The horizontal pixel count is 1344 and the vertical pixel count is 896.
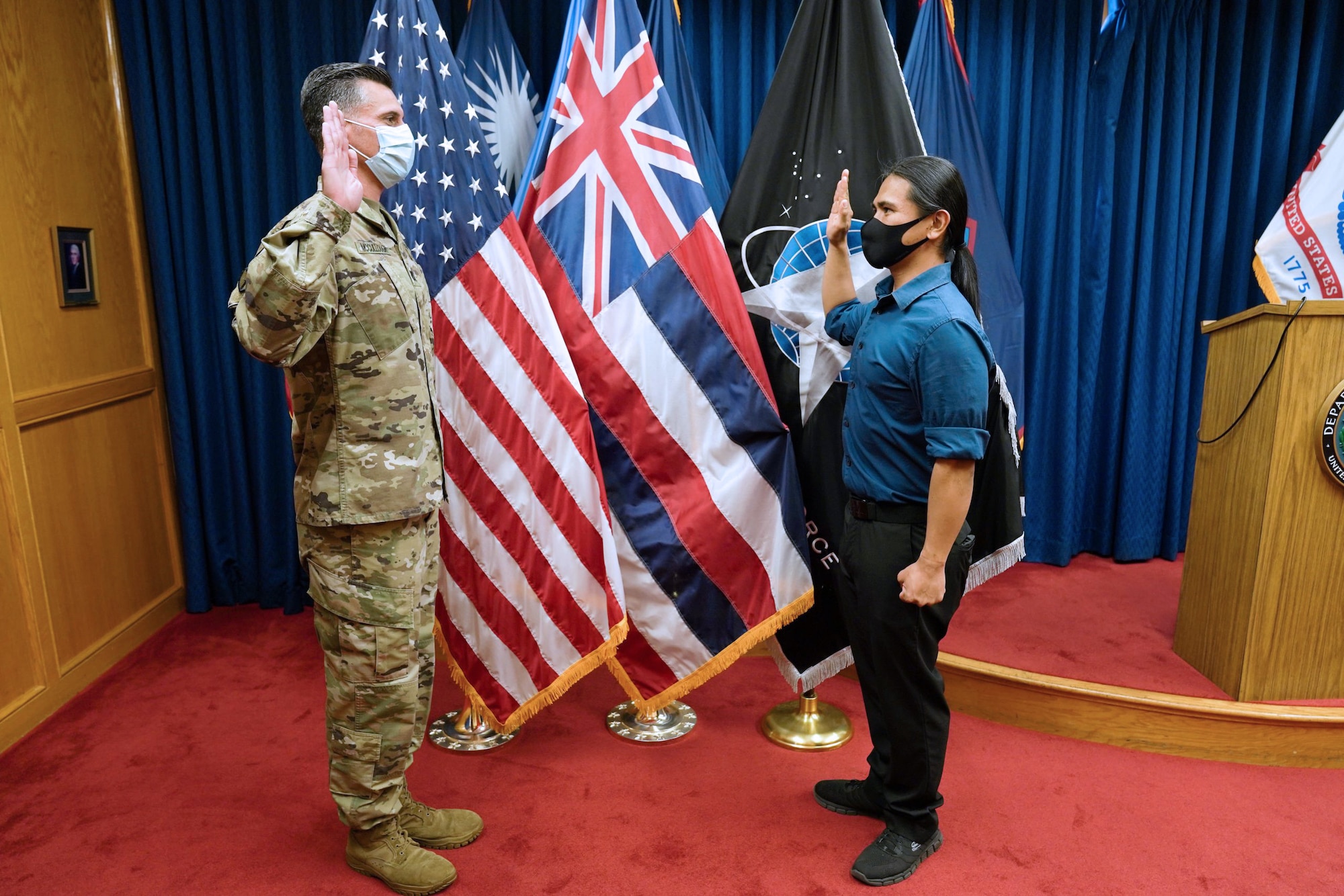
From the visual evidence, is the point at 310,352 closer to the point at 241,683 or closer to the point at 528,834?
the point at 528,834

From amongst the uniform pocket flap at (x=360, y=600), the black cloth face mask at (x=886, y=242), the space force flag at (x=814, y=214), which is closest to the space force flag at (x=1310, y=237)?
the space force flag at (x=814, y=214)

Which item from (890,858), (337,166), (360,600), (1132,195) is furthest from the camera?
(1132,195)

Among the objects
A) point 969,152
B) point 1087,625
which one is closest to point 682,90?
point 969,152

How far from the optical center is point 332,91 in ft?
5.50

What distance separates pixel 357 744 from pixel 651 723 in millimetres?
924

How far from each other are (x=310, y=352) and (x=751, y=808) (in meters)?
1.41

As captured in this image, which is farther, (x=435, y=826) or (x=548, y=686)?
(x=548, y=686)

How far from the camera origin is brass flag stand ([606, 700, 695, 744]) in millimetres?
2445

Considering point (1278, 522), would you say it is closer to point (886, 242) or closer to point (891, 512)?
point (891, 512)

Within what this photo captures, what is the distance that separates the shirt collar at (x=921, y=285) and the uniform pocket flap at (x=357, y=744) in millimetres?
1343

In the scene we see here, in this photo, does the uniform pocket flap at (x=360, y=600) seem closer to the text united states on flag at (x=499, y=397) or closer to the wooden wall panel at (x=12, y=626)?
the text united states on flag at (x=499, y=397)

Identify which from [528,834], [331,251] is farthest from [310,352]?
[528,834]

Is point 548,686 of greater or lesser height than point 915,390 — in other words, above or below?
below

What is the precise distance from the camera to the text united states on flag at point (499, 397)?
7.21 feet
